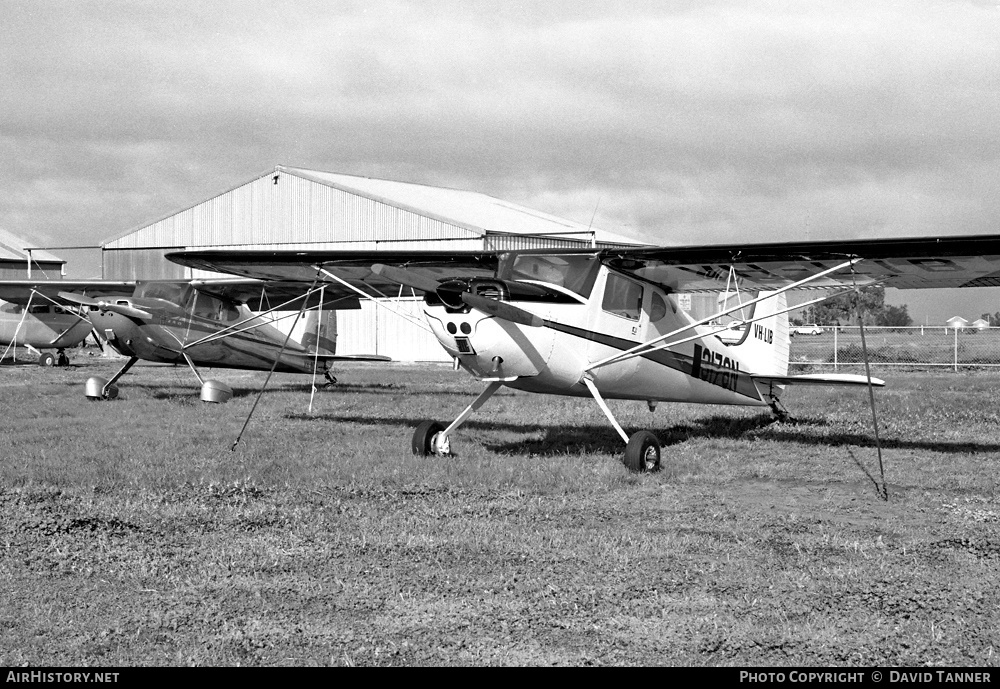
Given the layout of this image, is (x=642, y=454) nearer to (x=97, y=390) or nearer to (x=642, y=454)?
(x=642, y=454)

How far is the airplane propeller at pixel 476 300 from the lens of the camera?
9734mm

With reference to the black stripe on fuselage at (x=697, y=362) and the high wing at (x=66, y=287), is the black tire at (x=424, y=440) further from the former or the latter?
the high wing at (x=66, y=287)

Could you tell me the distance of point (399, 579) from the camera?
5676 mm

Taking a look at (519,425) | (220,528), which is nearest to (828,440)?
(519,425)

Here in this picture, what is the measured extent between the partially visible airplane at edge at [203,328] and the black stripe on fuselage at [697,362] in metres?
6.17

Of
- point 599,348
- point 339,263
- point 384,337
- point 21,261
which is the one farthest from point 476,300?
point 21,261

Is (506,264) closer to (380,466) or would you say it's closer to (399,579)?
(380,466)

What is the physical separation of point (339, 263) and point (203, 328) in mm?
8032

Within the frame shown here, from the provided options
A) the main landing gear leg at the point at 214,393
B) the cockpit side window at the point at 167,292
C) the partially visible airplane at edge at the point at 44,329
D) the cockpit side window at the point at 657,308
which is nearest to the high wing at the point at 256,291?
the cockpit side window at the point at 167,292

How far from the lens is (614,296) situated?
11367mm

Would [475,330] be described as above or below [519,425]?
above

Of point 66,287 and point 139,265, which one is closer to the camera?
point 66,287

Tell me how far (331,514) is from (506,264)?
451 centimetres

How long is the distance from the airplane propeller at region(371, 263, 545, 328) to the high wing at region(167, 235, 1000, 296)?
269 mm
